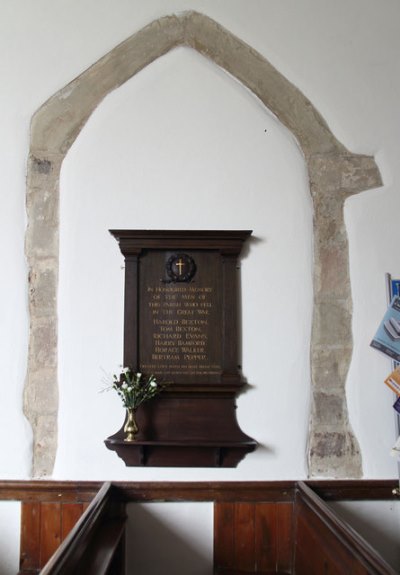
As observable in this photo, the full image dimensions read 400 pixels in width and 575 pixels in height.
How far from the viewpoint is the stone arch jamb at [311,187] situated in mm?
3006

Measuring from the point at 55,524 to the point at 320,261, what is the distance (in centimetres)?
208

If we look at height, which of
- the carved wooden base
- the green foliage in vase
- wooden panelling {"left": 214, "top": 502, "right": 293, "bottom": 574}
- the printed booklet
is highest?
the printed booklet

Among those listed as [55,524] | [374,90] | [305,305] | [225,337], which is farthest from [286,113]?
[55,524]

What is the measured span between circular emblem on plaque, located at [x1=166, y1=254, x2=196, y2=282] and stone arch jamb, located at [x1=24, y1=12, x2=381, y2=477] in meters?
0.67

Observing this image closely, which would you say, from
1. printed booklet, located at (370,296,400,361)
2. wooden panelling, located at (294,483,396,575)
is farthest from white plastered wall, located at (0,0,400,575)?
wooden panelling, located at (294,483,396,575)

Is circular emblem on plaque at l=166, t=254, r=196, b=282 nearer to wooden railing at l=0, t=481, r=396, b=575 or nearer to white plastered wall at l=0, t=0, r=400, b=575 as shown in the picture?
white plastered wall at l=0, t=0, r=400, b=575

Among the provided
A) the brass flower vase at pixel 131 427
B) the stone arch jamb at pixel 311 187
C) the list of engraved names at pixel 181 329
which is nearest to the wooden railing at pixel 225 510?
the stone arch jamb at pixel 311 187

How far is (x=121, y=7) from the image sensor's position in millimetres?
3230

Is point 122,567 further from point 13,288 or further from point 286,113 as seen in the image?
point 286,113

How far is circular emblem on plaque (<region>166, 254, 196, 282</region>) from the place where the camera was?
10.1 feet

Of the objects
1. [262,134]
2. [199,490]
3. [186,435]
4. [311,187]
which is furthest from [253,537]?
[262,134]

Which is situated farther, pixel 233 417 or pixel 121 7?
pixel 121 7

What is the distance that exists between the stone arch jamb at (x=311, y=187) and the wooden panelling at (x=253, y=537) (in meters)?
0.34

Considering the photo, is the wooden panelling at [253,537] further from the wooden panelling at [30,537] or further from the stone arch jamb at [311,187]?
the wooden panelling at [30,537]
